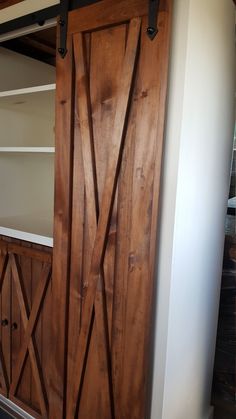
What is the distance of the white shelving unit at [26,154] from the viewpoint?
210cm

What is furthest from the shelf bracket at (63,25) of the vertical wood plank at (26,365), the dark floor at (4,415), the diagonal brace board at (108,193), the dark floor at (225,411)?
the dark floor at (225,411)

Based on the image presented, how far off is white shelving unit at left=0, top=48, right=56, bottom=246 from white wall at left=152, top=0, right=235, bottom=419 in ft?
2.88

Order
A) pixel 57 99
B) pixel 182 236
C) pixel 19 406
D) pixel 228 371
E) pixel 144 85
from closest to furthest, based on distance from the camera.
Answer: pixel 144 85 < pixel 182 236 < pixel 57 99 < pixel 19 406 < pixel 228 371

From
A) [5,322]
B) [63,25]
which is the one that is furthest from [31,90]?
[5,322]

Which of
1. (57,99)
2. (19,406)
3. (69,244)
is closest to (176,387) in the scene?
(69,244)

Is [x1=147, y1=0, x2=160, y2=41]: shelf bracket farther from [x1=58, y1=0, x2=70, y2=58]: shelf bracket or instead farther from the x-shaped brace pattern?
the x-shaped brace pattern

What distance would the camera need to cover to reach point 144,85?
4.02 feet

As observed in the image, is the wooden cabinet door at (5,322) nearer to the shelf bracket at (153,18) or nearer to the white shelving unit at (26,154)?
the white shelving unit at (26,154)

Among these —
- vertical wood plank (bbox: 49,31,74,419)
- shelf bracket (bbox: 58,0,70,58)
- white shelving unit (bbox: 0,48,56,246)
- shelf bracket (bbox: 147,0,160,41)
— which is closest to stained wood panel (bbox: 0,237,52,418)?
vertical wood plank (bbox: 49,31,74,419)

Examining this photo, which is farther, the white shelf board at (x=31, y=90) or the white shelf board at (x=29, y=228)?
the white shelf board at (x=29, y=228)

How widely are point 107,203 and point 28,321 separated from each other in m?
0.89

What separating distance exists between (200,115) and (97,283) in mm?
856

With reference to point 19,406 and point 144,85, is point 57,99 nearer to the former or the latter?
point 144,85

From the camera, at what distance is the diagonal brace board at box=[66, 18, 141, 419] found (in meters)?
1.23
